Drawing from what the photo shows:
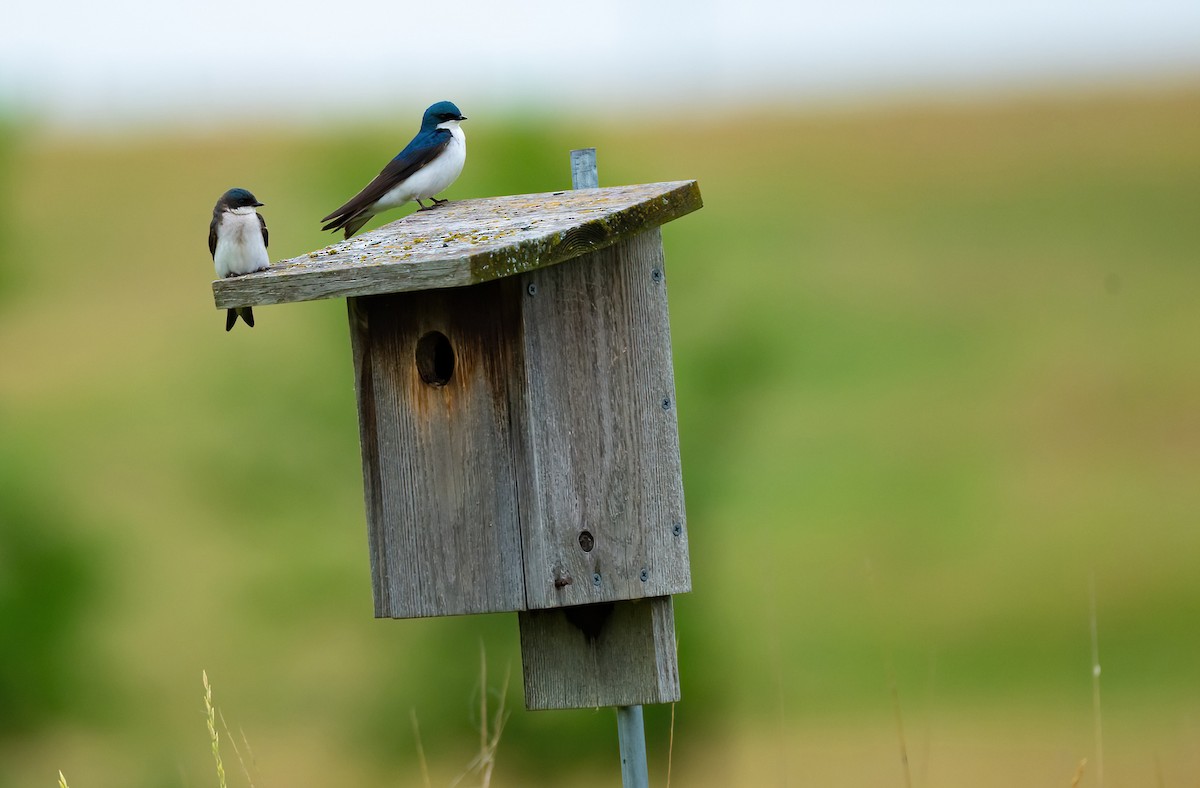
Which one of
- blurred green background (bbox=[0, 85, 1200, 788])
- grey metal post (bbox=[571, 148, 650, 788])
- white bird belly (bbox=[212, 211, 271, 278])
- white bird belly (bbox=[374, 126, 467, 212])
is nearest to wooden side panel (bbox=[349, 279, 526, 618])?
grey metal post (bbox=[571, 148, 650, 788])

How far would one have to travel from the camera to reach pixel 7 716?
877cm

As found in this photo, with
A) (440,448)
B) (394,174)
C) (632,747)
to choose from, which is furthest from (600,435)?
(394,174)

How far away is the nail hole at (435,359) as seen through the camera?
10.6ft

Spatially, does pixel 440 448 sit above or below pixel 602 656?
above

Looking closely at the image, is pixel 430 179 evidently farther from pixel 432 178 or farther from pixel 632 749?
pixel 632 749

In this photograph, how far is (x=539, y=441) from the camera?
124 inches

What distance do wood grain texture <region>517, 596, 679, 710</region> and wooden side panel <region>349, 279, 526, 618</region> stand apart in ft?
0.67

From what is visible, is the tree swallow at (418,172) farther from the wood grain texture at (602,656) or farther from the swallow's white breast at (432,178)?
the wood grain texture at (602,656)

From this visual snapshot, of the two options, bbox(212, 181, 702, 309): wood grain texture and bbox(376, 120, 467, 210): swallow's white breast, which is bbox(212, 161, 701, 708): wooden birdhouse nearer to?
bbox(212, 181, 702, 309): wood grain texture

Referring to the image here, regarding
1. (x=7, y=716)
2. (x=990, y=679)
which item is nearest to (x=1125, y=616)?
(x=990, y=679)

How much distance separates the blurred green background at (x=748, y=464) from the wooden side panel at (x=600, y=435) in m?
0.77

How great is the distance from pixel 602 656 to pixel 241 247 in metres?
1.31

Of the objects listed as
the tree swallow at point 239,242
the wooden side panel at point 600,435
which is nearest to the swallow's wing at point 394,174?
the tree swallow at point 239,242

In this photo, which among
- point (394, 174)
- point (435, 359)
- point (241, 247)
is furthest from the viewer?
point (394, 174)
